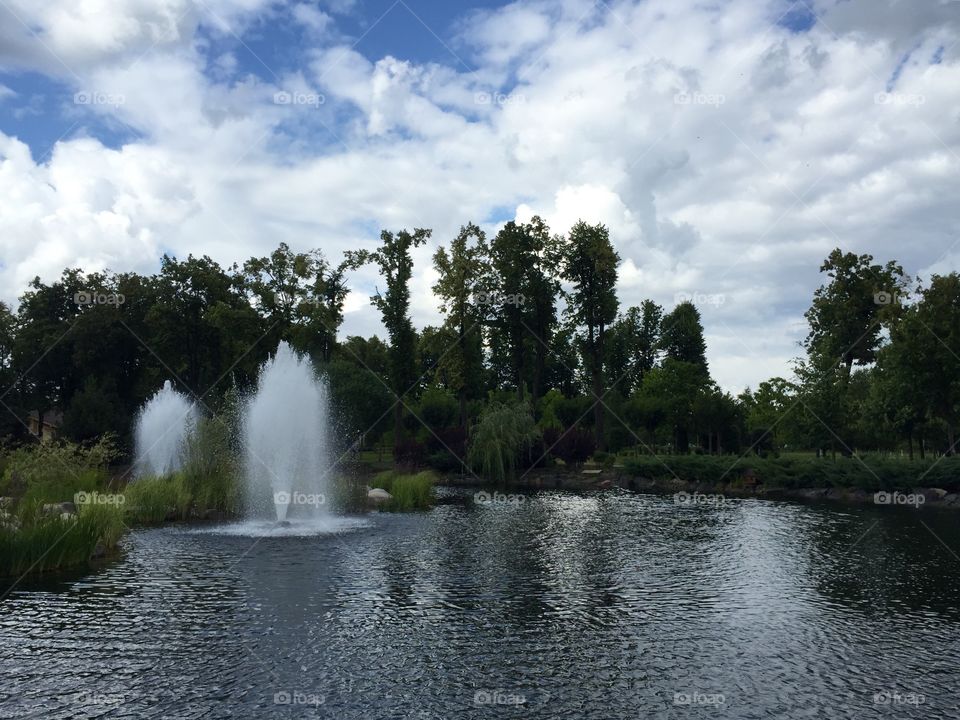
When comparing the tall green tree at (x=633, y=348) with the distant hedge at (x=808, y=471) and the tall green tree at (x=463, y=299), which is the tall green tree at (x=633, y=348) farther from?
the distant hedge at (x=808, y=471)

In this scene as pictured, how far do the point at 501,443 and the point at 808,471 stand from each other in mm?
18582

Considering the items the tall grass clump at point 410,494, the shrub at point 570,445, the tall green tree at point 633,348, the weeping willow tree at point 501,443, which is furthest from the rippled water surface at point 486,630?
the tall green tree at point 633,348

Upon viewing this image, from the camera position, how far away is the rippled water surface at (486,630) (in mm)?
10219

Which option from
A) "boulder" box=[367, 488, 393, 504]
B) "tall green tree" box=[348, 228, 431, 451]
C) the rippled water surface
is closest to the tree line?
"tall green tree" box=[348, 228, 431, 451]

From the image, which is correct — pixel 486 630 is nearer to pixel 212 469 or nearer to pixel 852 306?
pixel 212 469

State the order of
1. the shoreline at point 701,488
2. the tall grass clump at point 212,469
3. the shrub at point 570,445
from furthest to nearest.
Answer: the shrub at point 570,445 → the shoreline at point 701,488 → the tall grass clump at point 212,469

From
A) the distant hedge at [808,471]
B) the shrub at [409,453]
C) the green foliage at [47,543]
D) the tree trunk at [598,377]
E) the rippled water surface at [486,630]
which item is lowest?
the rippled water surface at [486,630]

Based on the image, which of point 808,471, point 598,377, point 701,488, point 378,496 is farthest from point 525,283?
point 378,496

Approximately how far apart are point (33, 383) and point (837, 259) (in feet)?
226

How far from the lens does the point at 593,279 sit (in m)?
63.2

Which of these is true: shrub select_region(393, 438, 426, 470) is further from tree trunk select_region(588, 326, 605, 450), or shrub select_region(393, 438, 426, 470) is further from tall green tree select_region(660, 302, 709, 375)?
tall green tree select_region(660, 302, 709, 375)

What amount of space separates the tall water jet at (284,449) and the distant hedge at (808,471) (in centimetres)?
2408

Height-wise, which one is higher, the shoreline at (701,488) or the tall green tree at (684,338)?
the tall green tree at (684,338)

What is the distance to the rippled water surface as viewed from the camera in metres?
10.2
